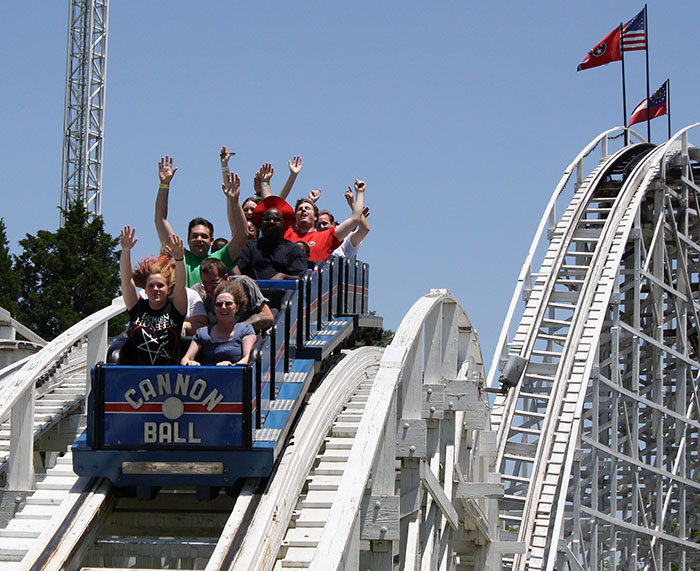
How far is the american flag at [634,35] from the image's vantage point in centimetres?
2523

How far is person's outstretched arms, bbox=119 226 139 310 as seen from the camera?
23.5 feet

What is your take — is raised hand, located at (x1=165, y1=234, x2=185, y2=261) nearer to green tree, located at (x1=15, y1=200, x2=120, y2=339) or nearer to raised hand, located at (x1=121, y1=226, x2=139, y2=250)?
raised hand, located at (x1=121, y1=226, x2=139, y2=250)

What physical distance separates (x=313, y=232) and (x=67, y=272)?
25.2 metres

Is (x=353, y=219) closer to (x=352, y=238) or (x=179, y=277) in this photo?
(x=352, y=238)

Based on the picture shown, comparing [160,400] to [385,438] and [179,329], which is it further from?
[385,438]

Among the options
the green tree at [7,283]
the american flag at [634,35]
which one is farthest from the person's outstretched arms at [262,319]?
the green tree at [7,283]

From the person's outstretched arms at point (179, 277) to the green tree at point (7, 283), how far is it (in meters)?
26.6

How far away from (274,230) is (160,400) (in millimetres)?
2635

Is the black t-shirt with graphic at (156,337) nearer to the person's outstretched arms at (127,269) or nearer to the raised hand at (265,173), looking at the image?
the person's outstretched arms at (127,269)

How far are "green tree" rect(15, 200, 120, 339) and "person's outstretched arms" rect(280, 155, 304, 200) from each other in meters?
23.3

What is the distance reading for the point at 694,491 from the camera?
2191cm

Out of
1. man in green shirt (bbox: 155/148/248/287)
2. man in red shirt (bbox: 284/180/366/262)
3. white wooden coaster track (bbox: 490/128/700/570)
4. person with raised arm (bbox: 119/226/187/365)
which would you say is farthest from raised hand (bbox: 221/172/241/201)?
white wooden coaster track (bbox: 490/128/700/570)

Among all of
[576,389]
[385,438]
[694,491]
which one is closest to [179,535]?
[385,438]

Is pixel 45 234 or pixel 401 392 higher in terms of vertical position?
pixel 45 234
